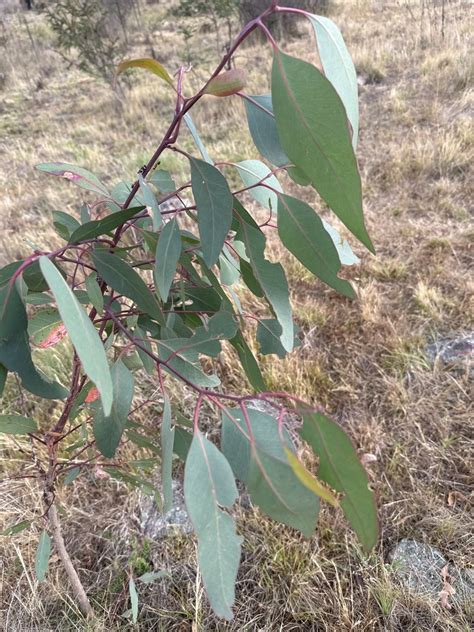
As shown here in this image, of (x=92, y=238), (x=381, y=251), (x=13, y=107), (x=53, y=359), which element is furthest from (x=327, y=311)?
(x=13, y=107)

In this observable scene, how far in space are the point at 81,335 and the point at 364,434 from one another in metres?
1.34

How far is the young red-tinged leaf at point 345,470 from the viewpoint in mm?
457

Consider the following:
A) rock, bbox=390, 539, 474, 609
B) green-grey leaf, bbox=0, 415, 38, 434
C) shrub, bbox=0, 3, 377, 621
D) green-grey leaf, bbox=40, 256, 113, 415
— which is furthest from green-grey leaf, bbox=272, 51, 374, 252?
rock, bbox=390, 539, 474, 609

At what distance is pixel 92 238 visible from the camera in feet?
2.09

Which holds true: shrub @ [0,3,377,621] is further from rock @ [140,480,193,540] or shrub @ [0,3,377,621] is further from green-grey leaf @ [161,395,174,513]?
rock @ [140,480,193,540]

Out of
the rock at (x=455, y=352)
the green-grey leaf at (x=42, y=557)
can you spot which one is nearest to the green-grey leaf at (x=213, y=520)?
the green-grey leaf at (x=42, y=557)

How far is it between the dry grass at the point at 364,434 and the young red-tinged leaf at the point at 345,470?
56cm

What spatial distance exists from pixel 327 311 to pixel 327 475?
167cm

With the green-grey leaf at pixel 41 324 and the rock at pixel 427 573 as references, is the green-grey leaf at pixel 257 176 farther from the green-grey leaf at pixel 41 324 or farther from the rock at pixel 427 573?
the rock at pixel 427 573

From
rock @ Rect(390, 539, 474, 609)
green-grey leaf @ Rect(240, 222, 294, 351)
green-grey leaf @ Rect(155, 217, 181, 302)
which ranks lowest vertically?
rock @ Rect(390, 539, 474, 609)

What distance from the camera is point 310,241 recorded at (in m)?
0.61

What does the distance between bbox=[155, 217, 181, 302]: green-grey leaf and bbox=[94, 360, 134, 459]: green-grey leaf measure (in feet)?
0.50

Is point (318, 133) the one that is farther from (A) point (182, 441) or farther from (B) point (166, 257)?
(A) point (182, 441)

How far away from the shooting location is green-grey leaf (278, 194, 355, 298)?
61cm
